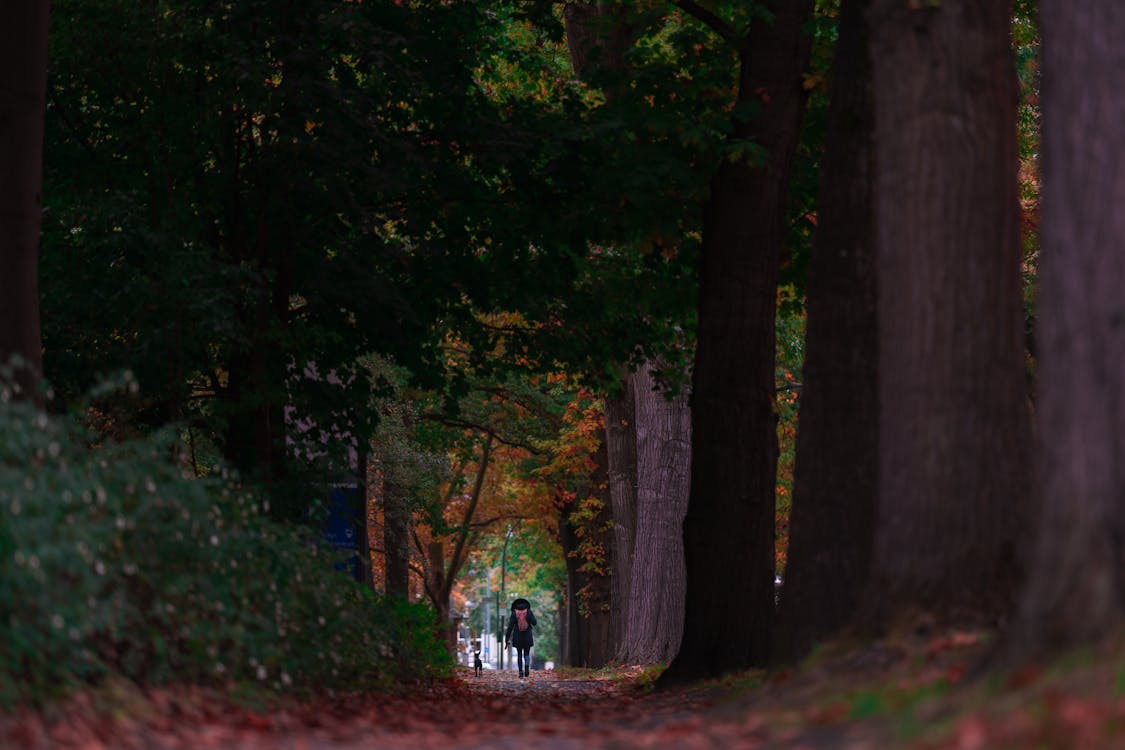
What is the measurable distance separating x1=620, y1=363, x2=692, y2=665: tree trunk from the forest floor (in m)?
13.5

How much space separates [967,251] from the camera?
9000 millimetres

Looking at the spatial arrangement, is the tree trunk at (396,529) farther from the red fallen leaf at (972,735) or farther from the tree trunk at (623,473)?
the red fallen leaf at (972,735)

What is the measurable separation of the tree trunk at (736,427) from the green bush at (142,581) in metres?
4.03

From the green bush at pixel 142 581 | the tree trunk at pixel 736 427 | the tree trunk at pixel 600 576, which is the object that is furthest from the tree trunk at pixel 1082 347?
the tree trunk at pixel 600 576

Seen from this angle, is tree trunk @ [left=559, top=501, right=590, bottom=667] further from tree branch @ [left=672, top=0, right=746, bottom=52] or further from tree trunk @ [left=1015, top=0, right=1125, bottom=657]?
tree trunk @ [left=1015, top=0, right=1125, bottom=657]

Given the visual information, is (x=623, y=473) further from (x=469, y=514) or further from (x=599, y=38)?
(x=469, y=514)

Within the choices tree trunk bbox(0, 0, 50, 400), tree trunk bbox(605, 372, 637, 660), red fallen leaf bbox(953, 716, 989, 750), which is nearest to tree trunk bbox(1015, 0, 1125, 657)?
red fallen leaf bbox(953, 716, 989, 750)

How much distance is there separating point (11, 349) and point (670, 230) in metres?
7.64

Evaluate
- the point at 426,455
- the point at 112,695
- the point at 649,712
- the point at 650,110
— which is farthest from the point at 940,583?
the point at 426,455

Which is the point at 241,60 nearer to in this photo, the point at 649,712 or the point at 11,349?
the point at 11,349

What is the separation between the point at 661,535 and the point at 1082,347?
19.0 m

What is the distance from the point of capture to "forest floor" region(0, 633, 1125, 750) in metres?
5.95

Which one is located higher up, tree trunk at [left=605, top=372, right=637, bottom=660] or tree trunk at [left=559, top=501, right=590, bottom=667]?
tree trunk at [left=605, top=372, right=637, bottom=660]

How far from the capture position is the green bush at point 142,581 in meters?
8.13
